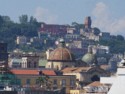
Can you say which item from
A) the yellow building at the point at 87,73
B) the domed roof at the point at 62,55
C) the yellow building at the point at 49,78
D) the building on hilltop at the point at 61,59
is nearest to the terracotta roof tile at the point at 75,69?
the yellow building at the point at 87,73

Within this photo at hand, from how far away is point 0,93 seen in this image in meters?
46.7

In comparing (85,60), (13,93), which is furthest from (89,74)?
(13,93)

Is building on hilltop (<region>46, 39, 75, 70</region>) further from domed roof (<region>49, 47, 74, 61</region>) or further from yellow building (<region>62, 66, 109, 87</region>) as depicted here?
yellow building (<region>62, 66, 109, 87</region>)

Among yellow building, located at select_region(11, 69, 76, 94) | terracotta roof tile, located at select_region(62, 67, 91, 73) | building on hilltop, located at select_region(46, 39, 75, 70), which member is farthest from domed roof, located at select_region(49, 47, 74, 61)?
yellow building, located at select_region(11, 69, 76, 94)

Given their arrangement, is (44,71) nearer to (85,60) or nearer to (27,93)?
(85,60)

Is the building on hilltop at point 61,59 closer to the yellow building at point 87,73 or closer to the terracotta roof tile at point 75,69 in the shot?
the terracotta roof tile at point 75,69

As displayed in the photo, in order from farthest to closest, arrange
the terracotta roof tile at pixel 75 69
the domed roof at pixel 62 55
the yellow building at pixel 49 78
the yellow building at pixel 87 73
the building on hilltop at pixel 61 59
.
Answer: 1. the building on hilltop at pixel 61 59
2. the domed roof at pixel 62 55
3. the terracotta roof tile at pixel 75 69
4. the yellow building at pixel 87 73
5. the yellow building at pixel 49 78

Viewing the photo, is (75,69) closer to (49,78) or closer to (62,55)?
(62,55)

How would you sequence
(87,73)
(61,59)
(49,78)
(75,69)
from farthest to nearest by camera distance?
(61,59) → (75,69) → (87,73) → (49,78)

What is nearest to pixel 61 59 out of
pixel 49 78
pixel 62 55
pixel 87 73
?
pixel 62 55

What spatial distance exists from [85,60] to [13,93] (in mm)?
84486

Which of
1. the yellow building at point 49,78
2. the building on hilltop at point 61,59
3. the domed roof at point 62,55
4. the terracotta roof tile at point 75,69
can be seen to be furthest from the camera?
the building on hilltop at point 61,59

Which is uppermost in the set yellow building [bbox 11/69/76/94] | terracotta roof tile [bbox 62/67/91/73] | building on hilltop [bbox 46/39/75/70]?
building on hilltop [bbox 46/39/75/70]

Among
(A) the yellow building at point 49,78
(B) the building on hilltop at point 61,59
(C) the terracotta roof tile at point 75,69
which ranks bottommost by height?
(A) the yellow building at point 49,78
